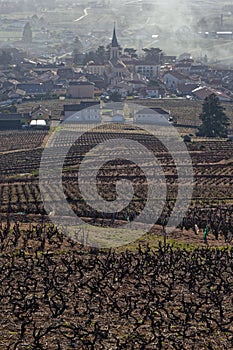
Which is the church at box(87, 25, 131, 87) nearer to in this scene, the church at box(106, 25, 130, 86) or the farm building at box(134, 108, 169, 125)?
the church at box(106, 25, 130, 86)

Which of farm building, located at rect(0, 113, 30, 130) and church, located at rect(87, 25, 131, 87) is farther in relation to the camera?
church, located at rect(87, 25, 131, 87)

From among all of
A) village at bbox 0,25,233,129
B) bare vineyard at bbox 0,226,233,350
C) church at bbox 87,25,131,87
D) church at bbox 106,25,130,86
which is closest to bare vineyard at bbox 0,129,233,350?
bare vineyard at bbox 0,226,233,350

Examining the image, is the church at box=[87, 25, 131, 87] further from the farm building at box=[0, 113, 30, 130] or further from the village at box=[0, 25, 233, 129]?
the farm building at box=[0, 113, 30, 130]

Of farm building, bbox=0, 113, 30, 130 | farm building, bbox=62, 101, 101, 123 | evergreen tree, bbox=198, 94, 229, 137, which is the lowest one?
farm building, bbox=0, 113, 30, 130

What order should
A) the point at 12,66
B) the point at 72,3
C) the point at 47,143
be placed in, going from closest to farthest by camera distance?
the point at 47,143 < the point at 12,66 < the point at 72,3

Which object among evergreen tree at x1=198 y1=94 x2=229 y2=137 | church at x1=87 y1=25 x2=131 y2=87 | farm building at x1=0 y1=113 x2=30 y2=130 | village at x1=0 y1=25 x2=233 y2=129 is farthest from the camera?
church at x1=87 y1=25 x2=131 y2=87

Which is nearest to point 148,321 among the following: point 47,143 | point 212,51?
point 47,143

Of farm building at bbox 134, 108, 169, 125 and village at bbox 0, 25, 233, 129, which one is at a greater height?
farm building at bbox 134, 108, 169, 125

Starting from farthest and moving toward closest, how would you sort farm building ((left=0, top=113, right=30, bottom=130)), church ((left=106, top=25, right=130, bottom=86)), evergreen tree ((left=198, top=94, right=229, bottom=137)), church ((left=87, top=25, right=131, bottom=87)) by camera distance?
church ((left=87, top=25, right=131, bottom=87)) < church ((left=106, top=25, right=130, bottom=86)) < farm building ((left=0, top=113, right=30, bottom=130)) < evergreen tree ((left=198, top=94, right=229, bottom=137))

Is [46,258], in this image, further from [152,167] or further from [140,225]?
[152,167]

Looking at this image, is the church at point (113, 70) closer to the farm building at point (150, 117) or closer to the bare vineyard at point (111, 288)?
the farm building at point (150, 117)

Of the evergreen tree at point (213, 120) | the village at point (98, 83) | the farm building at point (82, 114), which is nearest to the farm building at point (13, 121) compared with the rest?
the village at point (98, 83)
